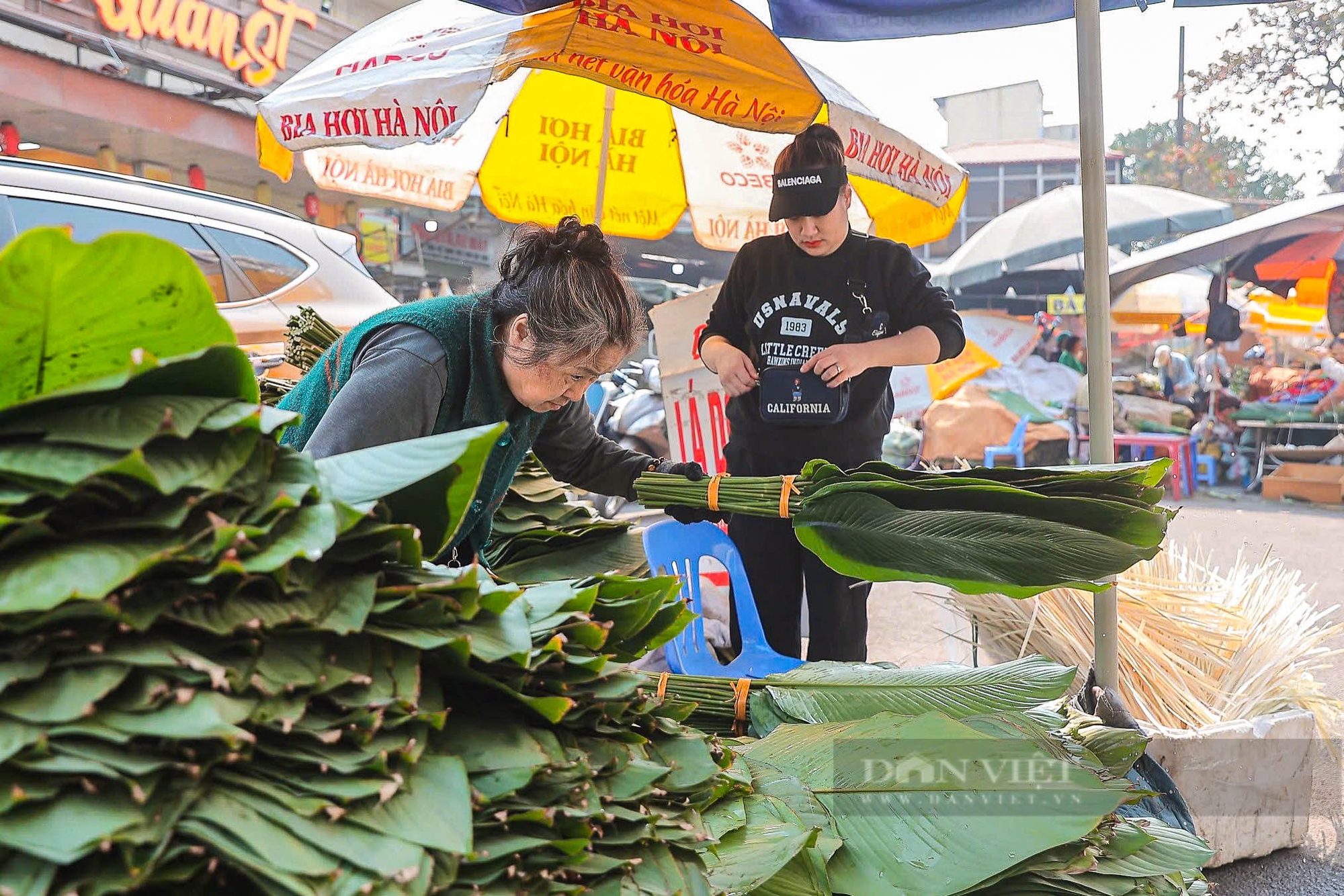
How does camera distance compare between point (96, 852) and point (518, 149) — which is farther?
point (518, 149)

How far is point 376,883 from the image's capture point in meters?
0.59

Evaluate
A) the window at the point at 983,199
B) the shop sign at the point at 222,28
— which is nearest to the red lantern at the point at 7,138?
the shop sign at the point at 222,28

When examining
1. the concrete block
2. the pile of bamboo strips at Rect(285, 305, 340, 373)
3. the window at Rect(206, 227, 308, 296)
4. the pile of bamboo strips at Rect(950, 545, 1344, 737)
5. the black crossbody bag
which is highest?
the window at Rect(206, 227, 308, 296)

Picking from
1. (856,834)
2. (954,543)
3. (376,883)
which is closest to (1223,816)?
(954,543)

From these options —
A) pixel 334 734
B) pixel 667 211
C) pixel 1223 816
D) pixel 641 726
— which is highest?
pixel 667 211

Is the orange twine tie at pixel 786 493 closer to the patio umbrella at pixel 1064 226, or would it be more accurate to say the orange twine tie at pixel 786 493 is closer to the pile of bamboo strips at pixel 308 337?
the pile of bamboo strips at pixel 308 337

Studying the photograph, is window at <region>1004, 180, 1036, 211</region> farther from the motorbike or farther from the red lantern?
the red lantern

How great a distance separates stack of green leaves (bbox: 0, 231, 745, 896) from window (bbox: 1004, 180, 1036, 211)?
95.3 ft

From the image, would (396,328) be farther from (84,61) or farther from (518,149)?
(84,61)

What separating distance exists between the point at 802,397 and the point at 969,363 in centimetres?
620

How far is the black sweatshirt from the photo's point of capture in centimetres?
261

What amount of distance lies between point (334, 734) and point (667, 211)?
4.29 metres

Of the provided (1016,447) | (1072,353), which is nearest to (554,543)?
(1016,447)

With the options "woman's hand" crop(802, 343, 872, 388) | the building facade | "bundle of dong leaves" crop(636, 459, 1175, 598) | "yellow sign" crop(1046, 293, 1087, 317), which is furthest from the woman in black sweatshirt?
the building facade
